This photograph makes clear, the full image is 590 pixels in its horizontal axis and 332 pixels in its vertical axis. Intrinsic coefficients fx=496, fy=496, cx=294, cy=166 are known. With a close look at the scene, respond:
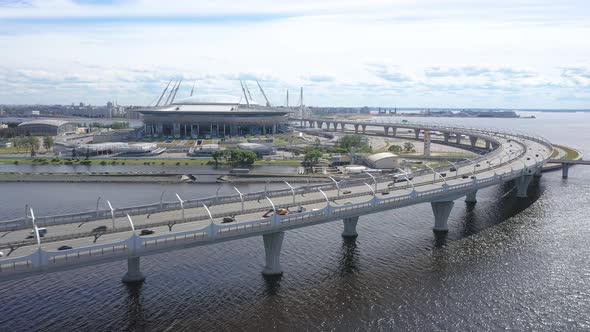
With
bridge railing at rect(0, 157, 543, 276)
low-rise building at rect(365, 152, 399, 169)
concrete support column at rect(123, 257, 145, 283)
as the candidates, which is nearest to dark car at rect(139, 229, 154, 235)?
A: bridge railing at rect(0, 157, 543, 276)

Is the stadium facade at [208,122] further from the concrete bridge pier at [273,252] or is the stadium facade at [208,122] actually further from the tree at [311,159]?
the concrete bridge pier at [273,252]

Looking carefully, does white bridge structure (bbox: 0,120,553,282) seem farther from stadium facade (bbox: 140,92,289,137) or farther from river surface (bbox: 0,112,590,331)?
stadium facade (bbox: 140,92,289,137)

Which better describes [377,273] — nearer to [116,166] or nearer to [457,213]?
[457,213]

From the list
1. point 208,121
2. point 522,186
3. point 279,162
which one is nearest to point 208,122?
point 208,121

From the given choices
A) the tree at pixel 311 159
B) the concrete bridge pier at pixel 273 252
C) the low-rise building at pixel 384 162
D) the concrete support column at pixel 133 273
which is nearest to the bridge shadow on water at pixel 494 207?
the concrete bridge pier at pixel 273 252

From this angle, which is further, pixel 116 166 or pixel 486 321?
pixel 116 166

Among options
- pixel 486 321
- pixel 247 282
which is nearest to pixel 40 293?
pixel 247 282
